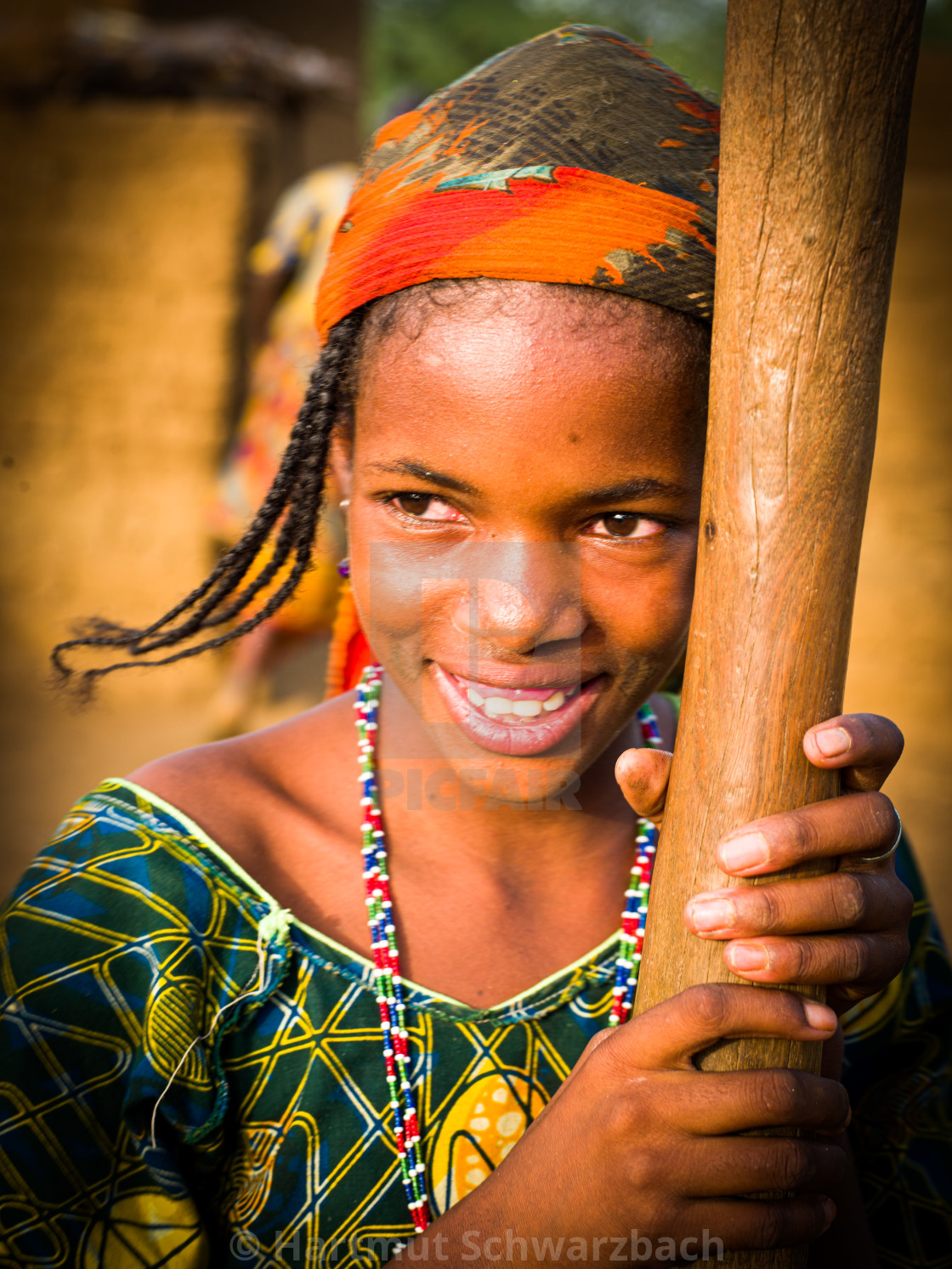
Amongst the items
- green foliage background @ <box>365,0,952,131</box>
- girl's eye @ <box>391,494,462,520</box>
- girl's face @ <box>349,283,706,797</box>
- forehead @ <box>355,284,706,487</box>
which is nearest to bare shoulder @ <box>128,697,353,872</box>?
girl's face @ <box>349,283,706,797</box>

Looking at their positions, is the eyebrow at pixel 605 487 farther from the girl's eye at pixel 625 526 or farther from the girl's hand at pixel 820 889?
the girl's hand at pixel 820 889

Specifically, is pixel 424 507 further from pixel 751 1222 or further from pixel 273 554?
pixel 751 1222

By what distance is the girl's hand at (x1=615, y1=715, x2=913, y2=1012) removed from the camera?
0.96 metres

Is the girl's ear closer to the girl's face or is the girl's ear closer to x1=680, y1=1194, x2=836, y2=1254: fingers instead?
the girl's face

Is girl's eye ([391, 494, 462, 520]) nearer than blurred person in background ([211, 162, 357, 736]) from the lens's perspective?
Yes

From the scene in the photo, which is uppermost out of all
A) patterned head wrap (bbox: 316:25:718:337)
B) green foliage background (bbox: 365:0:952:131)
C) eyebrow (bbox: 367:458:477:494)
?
green foliage background (bbox: 365:0:952:131)

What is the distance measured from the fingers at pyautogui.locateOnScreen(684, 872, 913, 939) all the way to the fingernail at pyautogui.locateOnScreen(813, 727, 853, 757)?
0.41 feet

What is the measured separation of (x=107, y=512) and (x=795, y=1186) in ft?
17.2

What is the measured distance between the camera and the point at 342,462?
5.14 feet

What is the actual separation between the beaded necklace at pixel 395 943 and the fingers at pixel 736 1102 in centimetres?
35

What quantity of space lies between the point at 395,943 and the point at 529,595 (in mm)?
546

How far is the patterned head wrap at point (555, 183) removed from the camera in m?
1.22

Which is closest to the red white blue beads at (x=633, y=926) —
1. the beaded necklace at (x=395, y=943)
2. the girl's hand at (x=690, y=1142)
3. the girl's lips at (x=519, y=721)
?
the beaded necklace at (x=395, y=943)

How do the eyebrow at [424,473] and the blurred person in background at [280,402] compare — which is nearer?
the eyebrow at [424,473]
